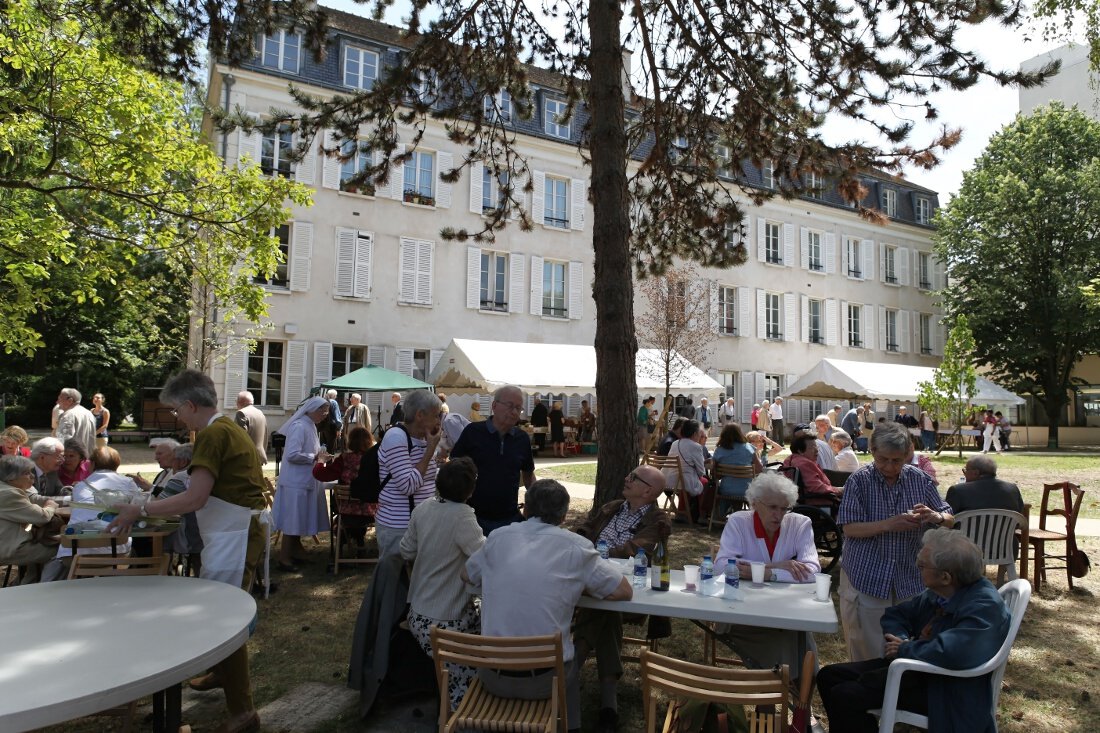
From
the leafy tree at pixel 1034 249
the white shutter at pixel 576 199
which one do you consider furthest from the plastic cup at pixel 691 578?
the leafy tree at pixel 1034 249

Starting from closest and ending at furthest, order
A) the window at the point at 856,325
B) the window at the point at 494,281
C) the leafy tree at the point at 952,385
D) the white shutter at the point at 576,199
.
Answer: the leafy tree at the point at 952,385 < the window at the point at 494,281 < the white shutter at the point at 576,199 < the window at the point at 856,325

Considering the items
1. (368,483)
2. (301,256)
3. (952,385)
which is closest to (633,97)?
(368,483)

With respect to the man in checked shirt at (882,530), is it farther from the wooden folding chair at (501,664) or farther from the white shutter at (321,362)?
the white shutter at (321,362)

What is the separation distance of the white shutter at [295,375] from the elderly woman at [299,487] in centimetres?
1209

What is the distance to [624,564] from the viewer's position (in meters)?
3.72

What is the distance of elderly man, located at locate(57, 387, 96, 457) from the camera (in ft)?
29.2

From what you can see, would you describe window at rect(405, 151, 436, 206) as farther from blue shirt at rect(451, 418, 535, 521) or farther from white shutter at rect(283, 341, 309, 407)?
blue shirt at rect(451, 418, 535, 521)

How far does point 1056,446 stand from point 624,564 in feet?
88.7

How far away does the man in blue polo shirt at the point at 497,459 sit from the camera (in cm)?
466

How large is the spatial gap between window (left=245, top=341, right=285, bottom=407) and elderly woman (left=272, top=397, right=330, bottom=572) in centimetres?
1215

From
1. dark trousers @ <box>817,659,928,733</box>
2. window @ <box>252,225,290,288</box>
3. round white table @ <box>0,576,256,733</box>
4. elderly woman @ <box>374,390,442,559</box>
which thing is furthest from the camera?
window @ <box>252,225,290,288</box>

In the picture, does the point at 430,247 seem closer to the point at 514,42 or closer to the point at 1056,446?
the point at 514,42

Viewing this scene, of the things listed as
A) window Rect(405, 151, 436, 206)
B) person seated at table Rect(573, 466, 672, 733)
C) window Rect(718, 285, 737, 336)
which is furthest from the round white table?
window Rect(718, 285, 737, 336)

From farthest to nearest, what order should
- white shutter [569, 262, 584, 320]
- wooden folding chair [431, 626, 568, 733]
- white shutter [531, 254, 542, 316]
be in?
white shutter [569, 262, 584, 320], white shutter [531, 254, 542, 316], wooden folding chair [431, 626, 568, 733]
